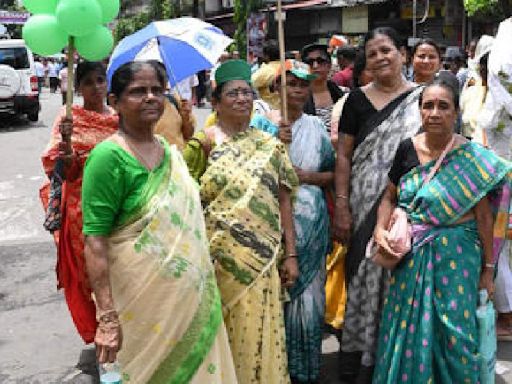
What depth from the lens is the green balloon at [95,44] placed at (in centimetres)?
332

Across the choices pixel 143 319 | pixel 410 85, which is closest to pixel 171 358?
pixel 143 319

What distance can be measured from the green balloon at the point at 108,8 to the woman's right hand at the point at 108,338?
1.65 metres

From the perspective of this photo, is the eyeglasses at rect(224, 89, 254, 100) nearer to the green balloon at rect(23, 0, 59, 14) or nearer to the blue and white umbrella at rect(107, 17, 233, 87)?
the green balloon at rect(23, 0, 59, 14)

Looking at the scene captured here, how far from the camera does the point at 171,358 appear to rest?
2.47 m

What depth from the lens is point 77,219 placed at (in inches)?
151

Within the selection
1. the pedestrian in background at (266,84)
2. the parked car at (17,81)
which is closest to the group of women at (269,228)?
the pedestrian in background at (266,84)

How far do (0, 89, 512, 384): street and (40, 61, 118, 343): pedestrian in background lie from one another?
17.2 inches

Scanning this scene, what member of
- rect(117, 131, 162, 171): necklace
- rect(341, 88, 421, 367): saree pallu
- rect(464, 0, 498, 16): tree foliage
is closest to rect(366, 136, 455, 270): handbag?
rect(341, 88, 421, 367): saree pallu

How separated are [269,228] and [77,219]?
1.41 metres

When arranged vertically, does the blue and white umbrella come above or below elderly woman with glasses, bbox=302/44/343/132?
above

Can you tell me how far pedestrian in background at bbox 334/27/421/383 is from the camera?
3400 mm

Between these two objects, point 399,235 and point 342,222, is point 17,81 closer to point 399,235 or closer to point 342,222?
point 342,222

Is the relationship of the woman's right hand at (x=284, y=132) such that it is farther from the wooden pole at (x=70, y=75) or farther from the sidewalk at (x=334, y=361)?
the sidewalk at (x=334, y=361)

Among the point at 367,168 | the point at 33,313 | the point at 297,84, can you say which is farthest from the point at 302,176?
the point at 33,313
